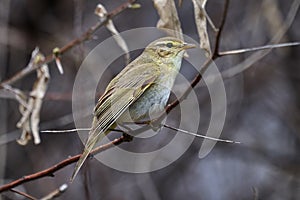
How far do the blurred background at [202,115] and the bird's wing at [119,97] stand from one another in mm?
2441

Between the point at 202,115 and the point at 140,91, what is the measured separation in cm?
280

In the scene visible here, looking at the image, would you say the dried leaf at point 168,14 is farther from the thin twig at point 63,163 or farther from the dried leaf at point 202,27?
the thin twig at point 63,163

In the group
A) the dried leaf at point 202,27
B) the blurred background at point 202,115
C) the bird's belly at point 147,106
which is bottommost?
the blurred background at point 202,115

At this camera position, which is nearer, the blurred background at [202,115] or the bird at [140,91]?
the bird at [140,91]

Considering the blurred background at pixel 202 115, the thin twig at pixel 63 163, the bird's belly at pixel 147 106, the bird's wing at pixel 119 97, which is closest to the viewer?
the thin twig at pixel 63 163

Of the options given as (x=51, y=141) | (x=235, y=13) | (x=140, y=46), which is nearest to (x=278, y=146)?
(x=235, y=13)

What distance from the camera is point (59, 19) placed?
19.3 feet

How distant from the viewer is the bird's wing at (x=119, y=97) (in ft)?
7.95

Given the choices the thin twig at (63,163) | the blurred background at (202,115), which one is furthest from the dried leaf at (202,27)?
the blurred background at (202,115)

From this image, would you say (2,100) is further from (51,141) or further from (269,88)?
(269,88)

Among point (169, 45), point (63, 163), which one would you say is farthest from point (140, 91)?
point (63, 163)

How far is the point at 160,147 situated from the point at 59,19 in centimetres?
180

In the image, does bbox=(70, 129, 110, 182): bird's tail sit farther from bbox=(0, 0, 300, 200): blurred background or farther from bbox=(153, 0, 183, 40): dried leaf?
bbox=(0, 0, 300, 200): blurred background

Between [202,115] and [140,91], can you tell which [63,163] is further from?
[202,115]
